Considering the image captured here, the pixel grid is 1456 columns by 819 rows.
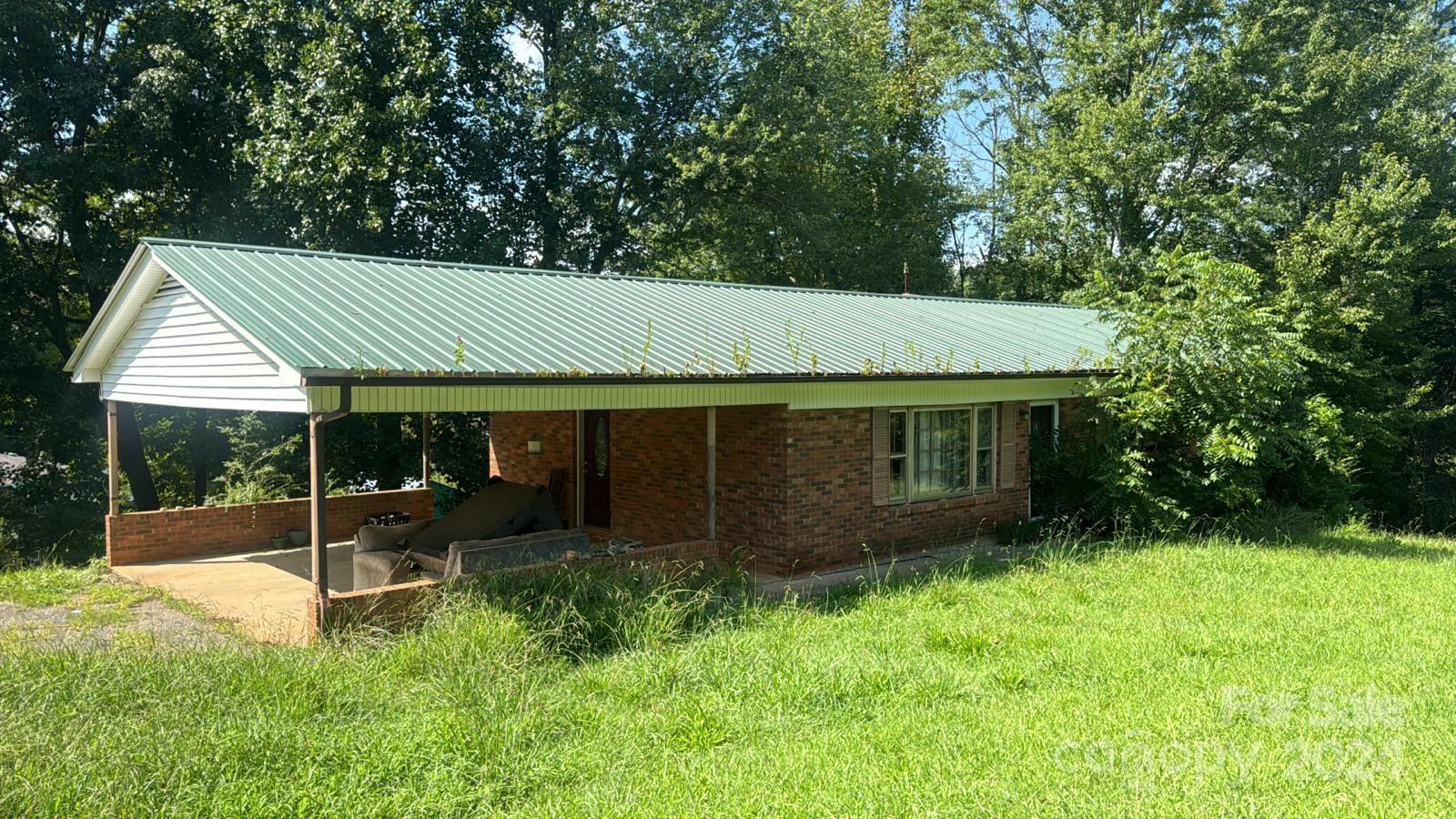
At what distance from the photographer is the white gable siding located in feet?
28.3

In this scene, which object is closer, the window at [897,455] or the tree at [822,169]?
the window at [897,455]

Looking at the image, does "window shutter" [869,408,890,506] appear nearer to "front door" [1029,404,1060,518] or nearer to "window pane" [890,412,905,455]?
"window pane" [890,412,905,455]

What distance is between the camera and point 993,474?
1385 cm

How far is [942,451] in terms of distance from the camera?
519 inches

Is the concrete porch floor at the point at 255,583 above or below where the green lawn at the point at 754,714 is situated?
below

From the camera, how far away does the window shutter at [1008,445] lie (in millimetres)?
13773

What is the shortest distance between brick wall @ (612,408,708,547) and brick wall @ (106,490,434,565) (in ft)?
13.1

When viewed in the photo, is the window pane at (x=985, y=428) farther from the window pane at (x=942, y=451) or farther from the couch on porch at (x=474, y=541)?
the couch on porch at (x=474, y=541)

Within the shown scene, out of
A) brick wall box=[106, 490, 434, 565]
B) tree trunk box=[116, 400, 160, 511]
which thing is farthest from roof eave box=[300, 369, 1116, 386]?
tree trunk box=[116, 400, 160, 511]

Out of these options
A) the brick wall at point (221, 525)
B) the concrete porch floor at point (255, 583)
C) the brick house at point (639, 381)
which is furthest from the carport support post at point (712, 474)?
the brick wall at point (221, 525)

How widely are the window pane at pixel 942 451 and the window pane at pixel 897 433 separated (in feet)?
0.83

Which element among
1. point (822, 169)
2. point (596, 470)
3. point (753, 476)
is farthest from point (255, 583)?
point (822, 169)

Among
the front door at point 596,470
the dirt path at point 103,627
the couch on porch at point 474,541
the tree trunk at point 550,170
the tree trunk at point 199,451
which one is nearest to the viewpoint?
the dirt path at point 103,627

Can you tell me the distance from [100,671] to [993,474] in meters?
11.0
